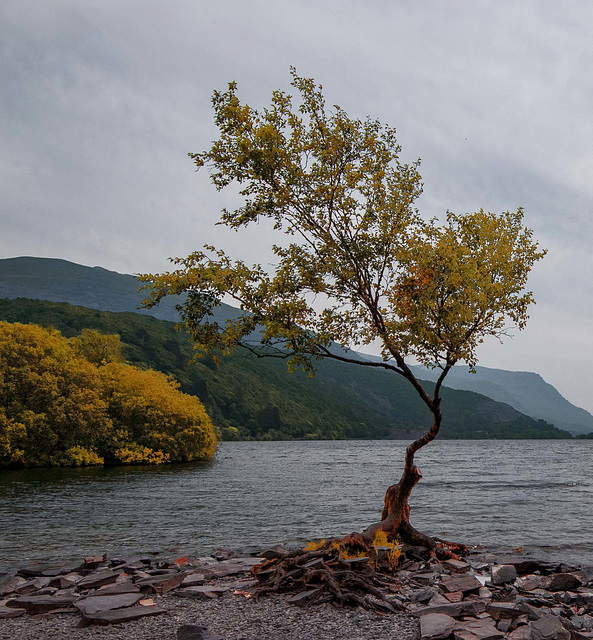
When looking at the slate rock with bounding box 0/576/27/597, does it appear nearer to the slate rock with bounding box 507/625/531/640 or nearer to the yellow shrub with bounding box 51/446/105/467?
the slate rock with bounding box 507/625/531/640

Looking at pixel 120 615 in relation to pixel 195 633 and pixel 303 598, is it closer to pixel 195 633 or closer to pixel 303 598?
pixel 195 633

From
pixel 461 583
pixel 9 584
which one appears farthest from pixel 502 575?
pixel 9 584

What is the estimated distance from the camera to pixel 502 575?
14.5m

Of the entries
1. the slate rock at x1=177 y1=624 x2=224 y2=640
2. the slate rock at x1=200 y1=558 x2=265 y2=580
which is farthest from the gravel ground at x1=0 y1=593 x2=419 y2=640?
the slate rock at x1=200 y1=558 x2=265 y2=580

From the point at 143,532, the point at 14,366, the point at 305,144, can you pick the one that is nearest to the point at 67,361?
the point at 14,366

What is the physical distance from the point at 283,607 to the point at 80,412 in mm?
53420

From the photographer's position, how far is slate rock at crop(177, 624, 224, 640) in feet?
30.9

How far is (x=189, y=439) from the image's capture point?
241ft

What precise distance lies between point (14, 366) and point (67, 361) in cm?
565

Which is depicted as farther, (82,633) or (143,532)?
(143,532)

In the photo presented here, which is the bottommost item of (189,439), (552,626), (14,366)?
(189,439)

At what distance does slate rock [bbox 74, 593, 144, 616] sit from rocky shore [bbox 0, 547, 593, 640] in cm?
2

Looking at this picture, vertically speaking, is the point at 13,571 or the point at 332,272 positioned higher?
the point at 332,272

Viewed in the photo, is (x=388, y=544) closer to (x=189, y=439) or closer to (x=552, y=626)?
(x=552, y=626)
